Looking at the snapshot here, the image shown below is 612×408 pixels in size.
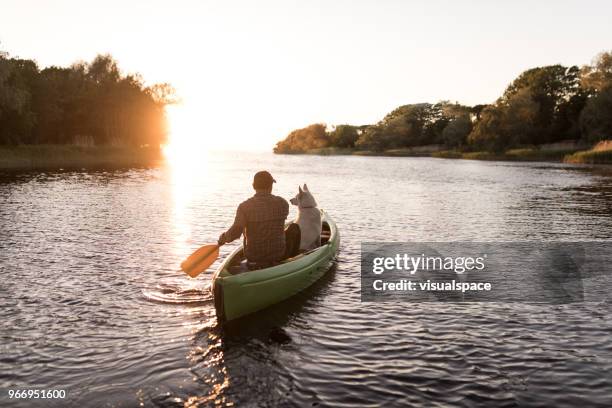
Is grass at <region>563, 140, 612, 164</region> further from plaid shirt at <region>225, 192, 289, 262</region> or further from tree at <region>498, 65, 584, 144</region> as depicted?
plaid shirt at <region>225, 192, 289, 262</region>

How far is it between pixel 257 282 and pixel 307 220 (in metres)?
3.89

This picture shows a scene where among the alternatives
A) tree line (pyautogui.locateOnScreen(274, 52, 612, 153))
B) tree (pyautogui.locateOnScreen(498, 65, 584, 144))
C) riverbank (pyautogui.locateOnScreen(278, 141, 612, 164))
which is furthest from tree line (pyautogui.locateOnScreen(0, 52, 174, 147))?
tree (pyautogui.locateOnScreen(498, 65, 584, 144))

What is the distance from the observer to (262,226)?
33.5 ft

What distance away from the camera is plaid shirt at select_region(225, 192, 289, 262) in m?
9.91

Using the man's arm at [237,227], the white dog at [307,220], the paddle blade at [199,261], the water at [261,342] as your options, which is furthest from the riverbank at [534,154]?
the man's arm at [237,227]

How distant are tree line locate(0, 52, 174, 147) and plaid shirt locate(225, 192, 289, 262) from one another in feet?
187

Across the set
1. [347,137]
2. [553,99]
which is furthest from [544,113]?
[347,137]

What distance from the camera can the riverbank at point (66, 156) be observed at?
190 ft

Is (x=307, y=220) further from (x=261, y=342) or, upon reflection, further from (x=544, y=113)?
(x=544, y=113)

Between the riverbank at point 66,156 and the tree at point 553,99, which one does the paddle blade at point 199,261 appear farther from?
the tree at point 553,99

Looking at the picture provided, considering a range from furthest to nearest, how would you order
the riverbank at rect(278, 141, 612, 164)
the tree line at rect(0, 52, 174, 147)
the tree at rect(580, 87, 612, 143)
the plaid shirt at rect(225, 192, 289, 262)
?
1. the tree at rect(580, 87, 612, 143)
2. the riverbank at rect(278, 141, 612, 164)
3. the tree line at rect(0, 52, 174, 147)
4. the plaid shirt at rect(225, 192, 289, 262)

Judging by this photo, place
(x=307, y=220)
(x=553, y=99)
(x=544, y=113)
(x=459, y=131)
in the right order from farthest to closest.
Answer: (x=459, y=131) → (x=553, y=99) → (x=544, y=113) → (x=307, y=220)

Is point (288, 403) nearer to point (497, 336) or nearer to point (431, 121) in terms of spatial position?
point (497, 336)

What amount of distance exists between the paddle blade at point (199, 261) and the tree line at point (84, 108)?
182ft
